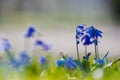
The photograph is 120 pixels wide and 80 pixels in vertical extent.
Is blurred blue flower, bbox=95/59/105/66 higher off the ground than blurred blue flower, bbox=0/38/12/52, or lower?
higher

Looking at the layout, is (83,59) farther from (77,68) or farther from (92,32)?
(92,32)

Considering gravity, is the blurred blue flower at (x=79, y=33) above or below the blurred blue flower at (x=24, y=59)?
above

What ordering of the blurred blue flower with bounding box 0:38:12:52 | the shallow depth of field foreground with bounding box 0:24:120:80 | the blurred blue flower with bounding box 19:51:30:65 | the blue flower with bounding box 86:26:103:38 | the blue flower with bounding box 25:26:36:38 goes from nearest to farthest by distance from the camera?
the shallow depth of field foreground with bounding box 0:24:120:80 → the blue flower with bounding box 86:26:103:38 → the blurred blue flower with bounding box 19:51:30:65 → the blurred blue flower with bounding box 0:38:12:52 → the blue flower with bounding box 25:26:36:38

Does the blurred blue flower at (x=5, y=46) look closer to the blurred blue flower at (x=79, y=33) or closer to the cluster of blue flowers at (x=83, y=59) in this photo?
the cluster of blue flowers at (x=83, y=59)

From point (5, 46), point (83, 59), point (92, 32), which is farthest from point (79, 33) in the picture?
point (5, 46)

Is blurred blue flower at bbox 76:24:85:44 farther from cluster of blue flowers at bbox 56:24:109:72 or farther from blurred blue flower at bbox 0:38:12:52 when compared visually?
blurred blue flower at bbox 0:38:12:52

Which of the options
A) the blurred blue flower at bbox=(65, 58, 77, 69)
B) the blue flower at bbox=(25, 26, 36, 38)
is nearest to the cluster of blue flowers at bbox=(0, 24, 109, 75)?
the blurred blue flower at bbox=(65, 58, 77, 69)

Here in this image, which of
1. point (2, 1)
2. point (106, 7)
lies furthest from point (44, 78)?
point (106, 7)

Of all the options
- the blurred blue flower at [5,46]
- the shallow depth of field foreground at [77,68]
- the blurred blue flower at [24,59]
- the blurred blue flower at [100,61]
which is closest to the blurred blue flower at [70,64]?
the shallow depth of field foreground at [77,68]

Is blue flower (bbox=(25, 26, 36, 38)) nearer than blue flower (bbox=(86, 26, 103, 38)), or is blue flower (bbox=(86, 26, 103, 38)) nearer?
blue flower (bbox=(86, 26, 103, 38))

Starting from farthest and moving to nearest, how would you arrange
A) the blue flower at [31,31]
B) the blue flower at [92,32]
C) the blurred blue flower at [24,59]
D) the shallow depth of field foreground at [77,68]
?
the blue flower at [31,31] → the blurred blue flower at [24,59] → the blue flower at [92,32] → the shallow depth of field foreground at [77,68]

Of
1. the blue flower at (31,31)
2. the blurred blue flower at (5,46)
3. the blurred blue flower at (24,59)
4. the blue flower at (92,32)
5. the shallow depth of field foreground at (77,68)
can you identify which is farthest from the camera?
the blue flower at (31,31)

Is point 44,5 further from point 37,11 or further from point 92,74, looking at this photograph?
point 92,74
